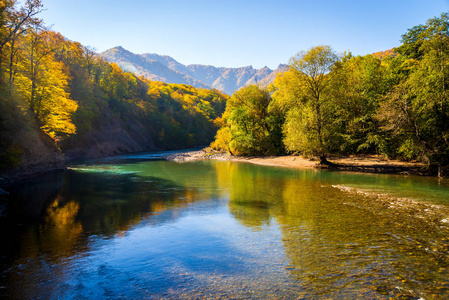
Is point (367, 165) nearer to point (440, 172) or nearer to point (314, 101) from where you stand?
point (440, 172)

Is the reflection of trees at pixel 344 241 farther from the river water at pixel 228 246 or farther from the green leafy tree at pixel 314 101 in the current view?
the green leafy tree at pixel 314 101

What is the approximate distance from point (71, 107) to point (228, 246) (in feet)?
120

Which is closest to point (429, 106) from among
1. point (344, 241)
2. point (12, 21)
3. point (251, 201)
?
point (251, 201)

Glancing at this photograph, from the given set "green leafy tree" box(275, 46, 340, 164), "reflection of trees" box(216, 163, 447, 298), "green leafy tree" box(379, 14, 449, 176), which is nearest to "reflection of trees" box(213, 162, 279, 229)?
"reflection of trees" box(216, 163, 447, 298)

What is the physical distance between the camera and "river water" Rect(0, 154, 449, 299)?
675 cm

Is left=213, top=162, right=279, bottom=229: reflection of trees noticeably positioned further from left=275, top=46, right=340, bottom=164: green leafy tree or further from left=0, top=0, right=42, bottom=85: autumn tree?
left=0, top=0, right=42, bottom=85: autumn tree

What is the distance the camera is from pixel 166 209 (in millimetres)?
15742

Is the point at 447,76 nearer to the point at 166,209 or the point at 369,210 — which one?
the point at 369,210

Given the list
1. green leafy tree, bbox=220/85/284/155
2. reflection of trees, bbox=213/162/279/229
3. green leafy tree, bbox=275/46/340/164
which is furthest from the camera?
green leafy tree, bbox=220/85/284/155

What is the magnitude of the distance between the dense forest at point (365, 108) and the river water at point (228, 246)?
11.9 metres

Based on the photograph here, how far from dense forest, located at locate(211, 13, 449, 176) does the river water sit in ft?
39.0

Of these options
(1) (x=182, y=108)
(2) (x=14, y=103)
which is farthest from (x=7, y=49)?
(1) (x=182, y=108)

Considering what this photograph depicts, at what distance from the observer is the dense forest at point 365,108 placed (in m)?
26.4

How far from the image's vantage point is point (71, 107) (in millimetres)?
37719
